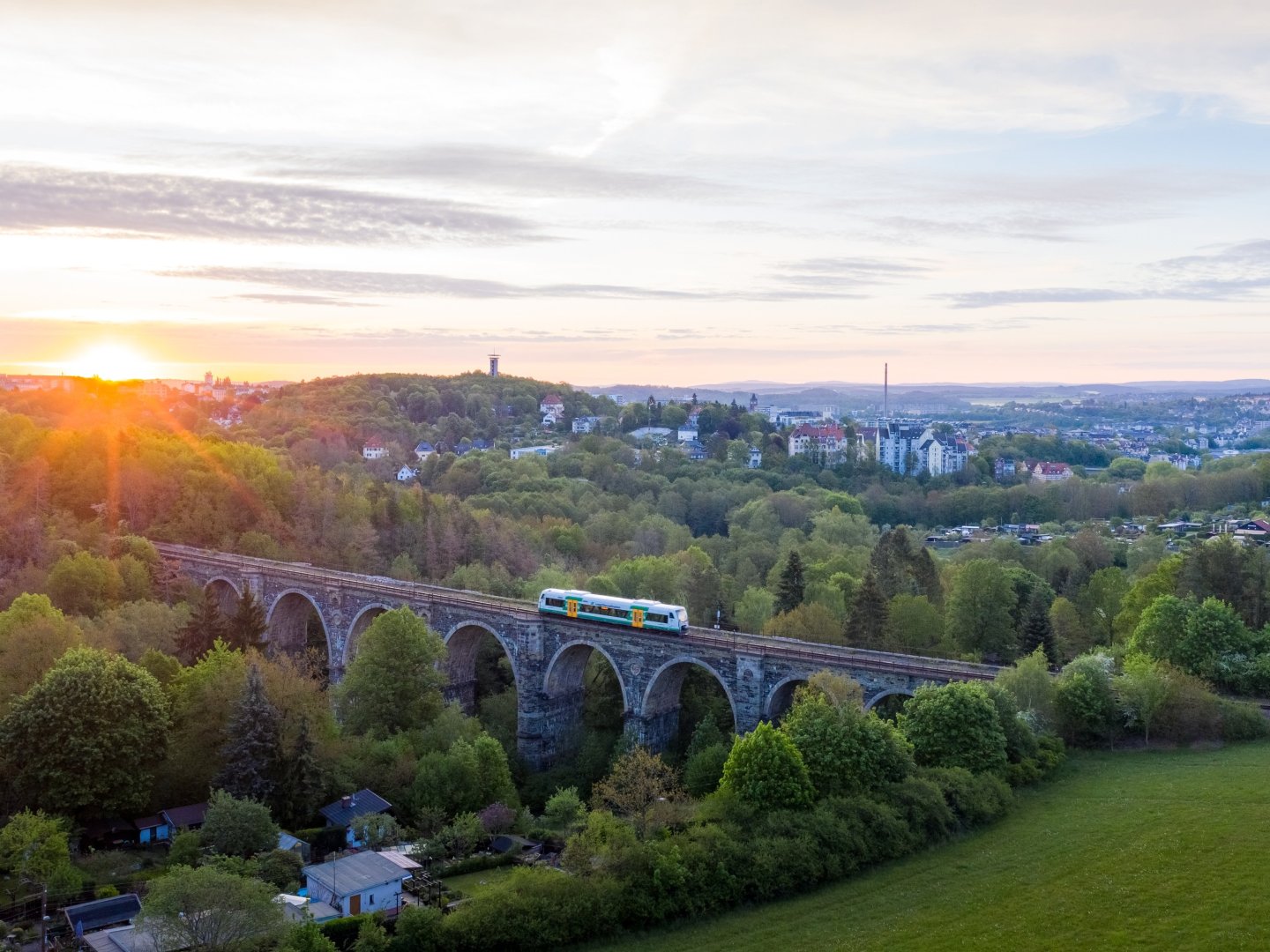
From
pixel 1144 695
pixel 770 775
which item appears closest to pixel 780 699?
pixel 770 775

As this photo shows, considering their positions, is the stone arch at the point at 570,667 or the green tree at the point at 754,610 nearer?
the stone arch at the point at 570,667

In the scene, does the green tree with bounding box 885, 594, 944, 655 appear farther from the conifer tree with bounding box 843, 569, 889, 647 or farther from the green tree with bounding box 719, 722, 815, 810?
the green tree with bounding box 719, 722, 815, 810

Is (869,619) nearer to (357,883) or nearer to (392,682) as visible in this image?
(392,682)

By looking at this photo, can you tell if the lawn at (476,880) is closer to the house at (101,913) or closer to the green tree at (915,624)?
the house at (101,913)

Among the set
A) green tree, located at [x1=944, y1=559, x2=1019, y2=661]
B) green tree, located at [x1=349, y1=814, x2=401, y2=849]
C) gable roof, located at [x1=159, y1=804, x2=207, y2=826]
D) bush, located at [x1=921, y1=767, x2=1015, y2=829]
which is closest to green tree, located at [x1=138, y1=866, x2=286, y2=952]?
green tree, located at [x1=349, y1=814, x2=401, y2=849]

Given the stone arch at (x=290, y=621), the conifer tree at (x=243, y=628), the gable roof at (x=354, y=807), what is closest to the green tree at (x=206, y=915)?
the gable roof at (x=354, y=807)

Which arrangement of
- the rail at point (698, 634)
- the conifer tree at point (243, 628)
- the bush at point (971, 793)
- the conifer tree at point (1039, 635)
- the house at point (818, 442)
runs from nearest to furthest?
the bush at point (971, 793) < the rail at point (698, 634) < the conifer tree at point (1039, 635) < the conifer tree at point (243, 628) < the house at point (818, 442)

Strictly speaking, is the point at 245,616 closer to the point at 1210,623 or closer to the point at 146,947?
the point at 146,947
